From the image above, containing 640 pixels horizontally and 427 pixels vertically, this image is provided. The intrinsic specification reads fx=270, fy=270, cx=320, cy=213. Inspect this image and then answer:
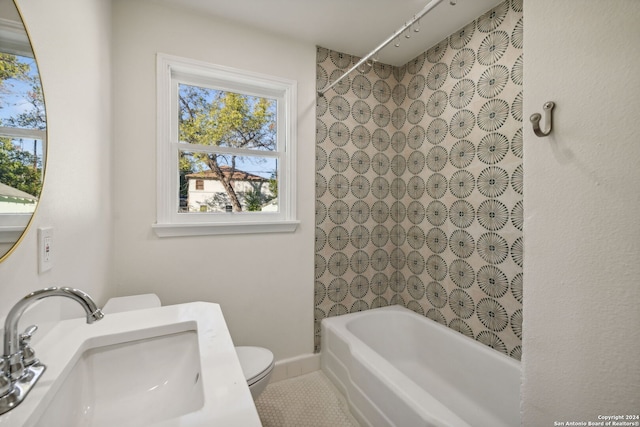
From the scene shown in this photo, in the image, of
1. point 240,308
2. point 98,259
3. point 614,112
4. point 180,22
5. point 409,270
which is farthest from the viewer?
point 409,270

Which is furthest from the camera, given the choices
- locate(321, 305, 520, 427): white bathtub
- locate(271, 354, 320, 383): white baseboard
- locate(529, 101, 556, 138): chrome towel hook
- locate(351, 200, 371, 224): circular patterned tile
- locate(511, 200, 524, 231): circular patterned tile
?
locate(351, 200, 371, 224): circular patterned tile

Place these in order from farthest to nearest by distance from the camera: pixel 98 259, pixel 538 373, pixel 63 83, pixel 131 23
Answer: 1. pixel 131 23
2. pixel 98 259
3. pixel 63 83
4. pixel 538 373

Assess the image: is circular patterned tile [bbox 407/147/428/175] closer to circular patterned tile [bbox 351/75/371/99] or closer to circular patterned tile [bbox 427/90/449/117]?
circular patterned tile [bbox 427/90/449/117]

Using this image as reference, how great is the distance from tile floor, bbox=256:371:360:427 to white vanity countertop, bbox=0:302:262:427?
101cm

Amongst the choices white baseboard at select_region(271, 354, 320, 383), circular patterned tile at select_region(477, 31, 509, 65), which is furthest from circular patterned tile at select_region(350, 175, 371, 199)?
white baseboard at select_region(271, 354, 320, 383)

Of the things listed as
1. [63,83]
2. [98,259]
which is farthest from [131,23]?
[98,259]

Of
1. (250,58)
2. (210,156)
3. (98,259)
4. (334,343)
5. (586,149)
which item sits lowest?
(334,343)

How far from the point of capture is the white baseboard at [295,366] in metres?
1.92

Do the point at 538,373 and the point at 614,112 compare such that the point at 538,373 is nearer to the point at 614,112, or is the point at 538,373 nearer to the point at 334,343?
the point at 614,112

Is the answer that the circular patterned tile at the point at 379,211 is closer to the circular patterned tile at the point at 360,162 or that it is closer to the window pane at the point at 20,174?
the circular patterned tile at the point at 360,162

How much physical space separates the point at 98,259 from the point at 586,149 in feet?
6.03

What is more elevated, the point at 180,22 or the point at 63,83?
the point at 180,22

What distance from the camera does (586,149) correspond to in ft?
2.11

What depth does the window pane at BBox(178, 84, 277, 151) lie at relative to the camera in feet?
5.82
